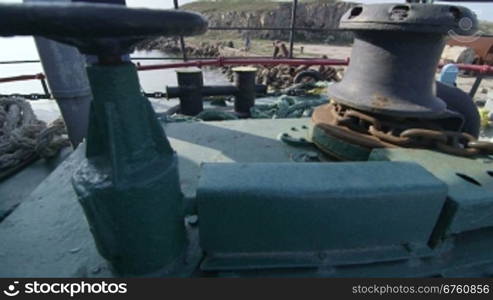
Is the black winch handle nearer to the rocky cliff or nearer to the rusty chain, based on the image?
the rusty chain

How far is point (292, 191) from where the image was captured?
0.91 metres

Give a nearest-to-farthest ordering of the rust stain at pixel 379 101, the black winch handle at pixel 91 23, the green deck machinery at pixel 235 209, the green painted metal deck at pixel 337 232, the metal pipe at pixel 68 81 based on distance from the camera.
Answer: the black winch handle at pixel 91 23 → the green deck machinery at pixel 235 209 → the green painted metal deck at pixel 337 232 → the rust stain at pixel 379 101 → the metal pipe at pixel 68 81

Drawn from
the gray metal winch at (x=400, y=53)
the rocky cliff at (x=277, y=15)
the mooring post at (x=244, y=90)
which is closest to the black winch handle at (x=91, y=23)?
the gray metal winch at (x=400, y=53)

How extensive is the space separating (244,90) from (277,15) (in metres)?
43.4

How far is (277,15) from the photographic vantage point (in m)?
42.2

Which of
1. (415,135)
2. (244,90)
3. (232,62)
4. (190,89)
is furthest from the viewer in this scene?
(232,62)

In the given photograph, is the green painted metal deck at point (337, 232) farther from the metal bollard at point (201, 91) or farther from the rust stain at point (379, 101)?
the metal bollard at point (201, 91)

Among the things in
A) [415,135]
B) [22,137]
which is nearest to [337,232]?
[415,135]

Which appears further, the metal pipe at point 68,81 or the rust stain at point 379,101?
the metal pipe at point 68,81

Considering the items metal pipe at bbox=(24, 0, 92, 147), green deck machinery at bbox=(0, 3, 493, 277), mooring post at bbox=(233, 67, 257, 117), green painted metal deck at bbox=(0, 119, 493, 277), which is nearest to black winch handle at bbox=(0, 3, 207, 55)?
green deck machinery at bbox=(0, 3, 493, 277)

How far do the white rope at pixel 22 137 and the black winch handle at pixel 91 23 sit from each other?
5.56ft

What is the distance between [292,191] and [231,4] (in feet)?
180

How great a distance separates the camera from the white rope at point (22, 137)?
6.66ft

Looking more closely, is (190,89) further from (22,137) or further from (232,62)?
(22,137)
